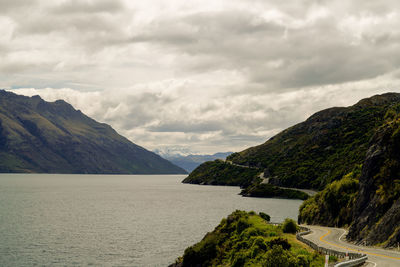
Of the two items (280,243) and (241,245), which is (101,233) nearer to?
(241,245)

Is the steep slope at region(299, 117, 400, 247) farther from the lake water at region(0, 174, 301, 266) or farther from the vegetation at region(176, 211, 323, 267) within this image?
the lake water at region(0, 174, 301, 266)

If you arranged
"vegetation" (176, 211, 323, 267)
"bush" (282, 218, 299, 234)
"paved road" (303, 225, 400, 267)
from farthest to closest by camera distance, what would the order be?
"bush" (282, 218, 299, 234) < "vegetation" (176, 211, 323, 267) < "paved road" (303, 225, 400, 267)

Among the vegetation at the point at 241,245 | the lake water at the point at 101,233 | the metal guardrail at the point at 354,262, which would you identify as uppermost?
the metal guardrail at the point at 354,262

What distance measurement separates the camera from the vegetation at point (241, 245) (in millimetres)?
50344

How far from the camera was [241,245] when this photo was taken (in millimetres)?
64188

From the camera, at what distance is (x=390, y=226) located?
54219 millimetres

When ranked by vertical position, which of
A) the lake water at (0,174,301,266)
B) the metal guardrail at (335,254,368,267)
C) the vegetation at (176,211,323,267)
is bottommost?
the lake water at (0,174,301,266)

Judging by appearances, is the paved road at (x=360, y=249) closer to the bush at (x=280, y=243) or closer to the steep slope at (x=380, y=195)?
the steep slope at (x=380, y=195)

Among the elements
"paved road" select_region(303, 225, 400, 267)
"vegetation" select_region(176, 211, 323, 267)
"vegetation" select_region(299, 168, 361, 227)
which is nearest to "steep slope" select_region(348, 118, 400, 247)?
"paved road" select_region(303, 225, 400, 267)

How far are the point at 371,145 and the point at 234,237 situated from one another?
32966mm

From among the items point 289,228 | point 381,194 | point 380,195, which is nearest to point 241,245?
point 289,228

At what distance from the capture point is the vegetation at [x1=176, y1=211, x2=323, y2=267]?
1982 inches

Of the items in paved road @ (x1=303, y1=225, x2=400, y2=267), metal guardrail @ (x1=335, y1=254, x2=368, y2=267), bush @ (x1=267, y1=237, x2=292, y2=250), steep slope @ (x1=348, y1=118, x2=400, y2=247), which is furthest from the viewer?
steep slope @ (x1=348, y1=118, x2=400, y2=247)

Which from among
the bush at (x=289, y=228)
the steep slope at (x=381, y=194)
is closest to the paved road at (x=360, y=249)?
the steep slope at (x=381, y=194)
